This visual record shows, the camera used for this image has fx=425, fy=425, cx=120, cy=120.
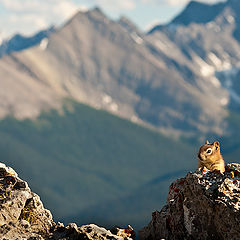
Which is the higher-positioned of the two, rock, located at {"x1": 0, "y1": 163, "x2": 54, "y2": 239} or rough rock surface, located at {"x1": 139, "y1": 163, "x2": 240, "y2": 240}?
rough rock surface, located at {"x1": 139, "y1": 163, "x2": 240, "y2": 240}

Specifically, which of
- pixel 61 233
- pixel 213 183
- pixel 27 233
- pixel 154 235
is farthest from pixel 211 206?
pixel 27 233

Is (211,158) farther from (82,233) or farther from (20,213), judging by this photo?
(20,213)

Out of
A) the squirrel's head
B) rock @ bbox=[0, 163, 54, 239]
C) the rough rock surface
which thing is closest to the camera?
the rough rock surface

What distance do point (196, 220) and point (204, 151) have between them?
3.13 meters

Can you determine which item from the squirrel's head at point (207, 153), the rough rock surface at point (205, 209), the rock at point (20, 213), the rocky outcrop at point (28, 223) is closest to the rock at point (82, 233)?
the rocky outcrop at point (28, 223)

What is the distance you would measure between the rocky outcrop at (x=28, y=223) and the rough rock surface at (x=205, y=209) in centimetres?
193

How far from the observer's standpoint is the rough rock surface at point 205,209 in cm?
1541

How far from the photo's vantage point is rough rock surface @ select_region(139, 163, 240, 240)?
1541 cm

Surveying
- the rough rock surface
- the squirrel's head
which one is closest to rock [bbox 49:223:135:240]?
the rough rock surface

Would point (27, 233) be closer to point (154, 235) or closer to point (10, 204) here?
point (10, 204)

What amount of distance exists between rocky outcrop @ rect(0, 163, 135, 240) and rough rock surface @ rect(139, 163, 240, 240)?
76.1 inches

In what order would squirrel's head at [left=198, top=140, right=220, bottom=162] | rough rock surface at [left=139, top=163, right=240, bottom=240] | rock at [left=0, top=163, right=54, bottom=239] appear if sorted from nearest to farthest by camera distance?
rough rock surface at [left=139, top=163, right=240, bottom=240] < rock at [left=0, top=163, right=54, bottom=239] < squirrel's head at [left=198, top=140, right=220, bottom=162]

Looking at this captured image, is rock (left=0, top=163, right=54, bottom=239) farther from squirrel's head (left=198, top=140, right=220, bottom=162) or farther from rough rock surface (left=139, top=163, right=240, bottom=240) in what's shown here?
squirrel's head (left=198, top=140, right=220, bottom=162)

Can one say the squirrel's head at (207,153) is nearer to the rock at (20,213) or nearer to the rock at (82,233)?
the rock at (82,233)
